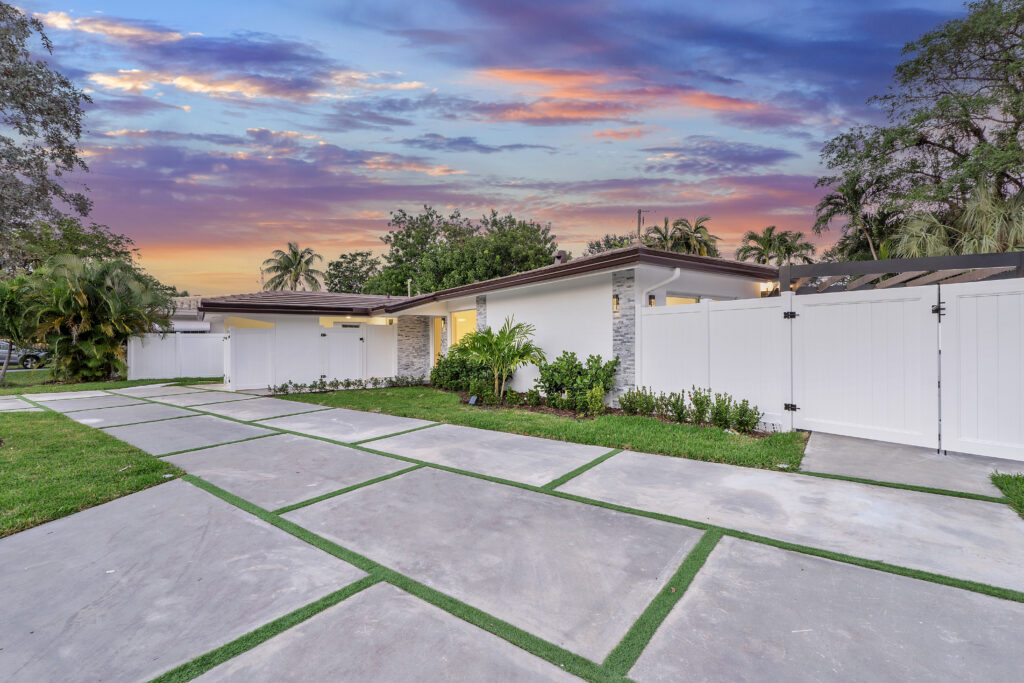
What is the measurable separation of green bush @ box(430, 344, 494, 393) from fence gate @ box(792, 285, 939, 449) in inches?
226

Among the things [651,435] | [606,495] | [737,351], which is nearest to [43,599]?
[606,495]

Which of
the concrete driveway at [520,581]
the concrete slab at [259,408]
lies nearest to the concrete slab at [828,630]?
the concrete driveway at [520,581]

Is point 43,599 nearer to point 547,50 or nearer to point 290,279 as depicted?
point 547,50

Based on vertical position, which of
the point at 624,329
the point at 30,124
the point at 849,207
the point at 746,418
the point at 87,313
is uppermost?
the point at 849,207

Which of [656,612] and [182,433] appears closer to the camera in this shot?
[656,612]

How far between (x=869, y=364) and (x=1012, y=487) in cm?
171

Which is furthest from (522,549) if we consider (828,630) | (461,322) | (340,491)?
(461,322)

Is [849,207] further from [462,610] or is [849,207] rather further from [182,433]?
[182,433]

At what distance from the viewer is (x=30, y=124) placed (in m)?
5.69

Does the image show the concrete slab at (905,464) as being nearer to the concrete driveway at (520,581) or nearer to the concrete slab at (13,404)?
the concrete driveway at (520,581)

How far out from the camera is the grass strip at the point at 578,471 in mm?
3938

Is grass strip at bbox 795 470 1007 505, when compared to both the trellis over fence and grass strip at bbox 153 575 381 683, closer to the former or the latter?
the trellis over fence

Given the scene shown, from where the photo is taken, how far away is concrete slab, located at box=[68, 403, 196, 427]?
7421 mm

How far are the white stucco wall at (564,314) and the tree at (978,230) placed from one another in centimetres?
617
